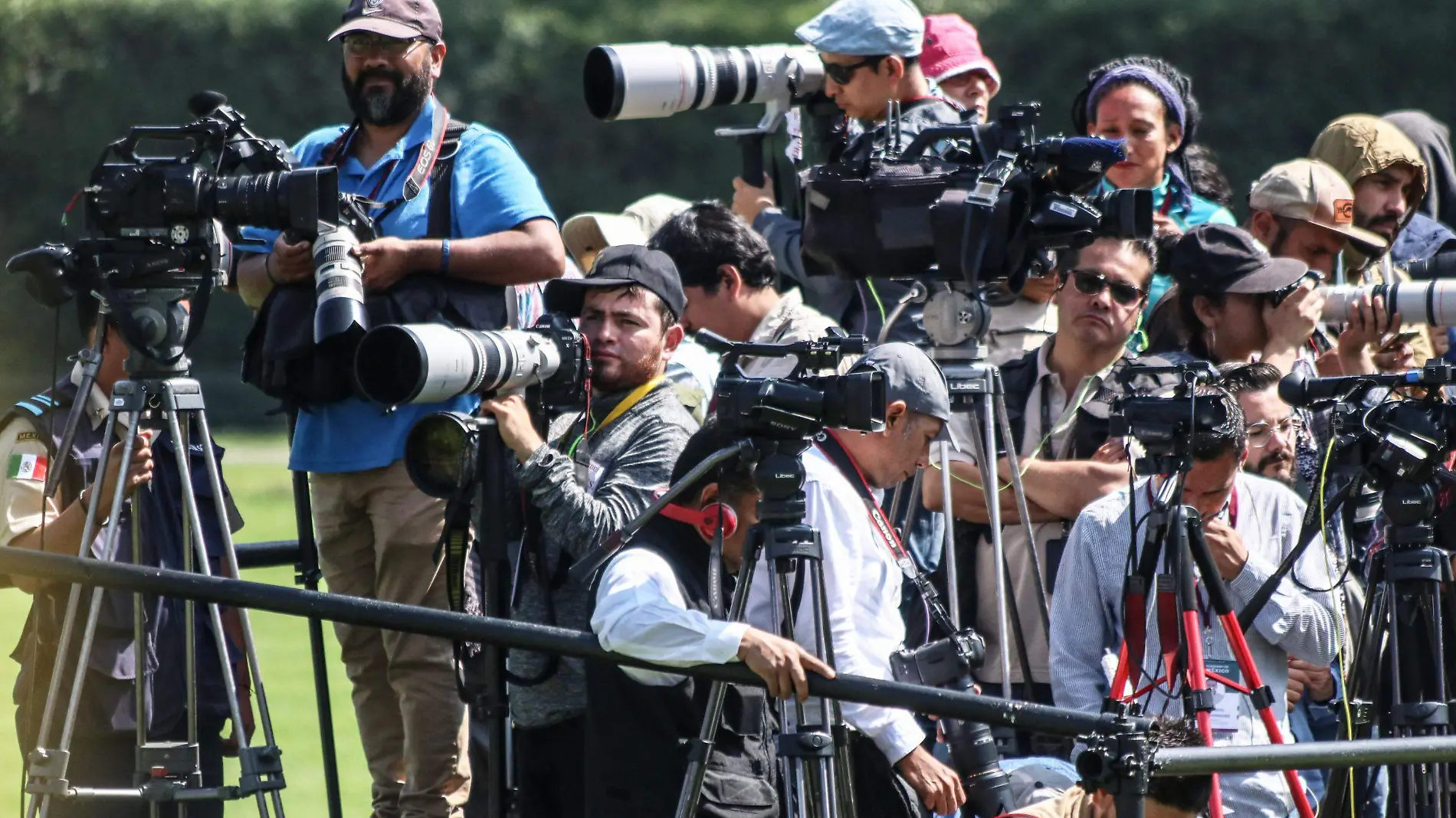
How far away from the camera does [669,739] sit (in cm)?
360

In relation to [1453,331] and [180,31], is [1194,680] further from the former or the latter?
[180,31]

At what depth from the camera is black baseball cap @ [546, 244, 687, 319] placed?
13.9 feet

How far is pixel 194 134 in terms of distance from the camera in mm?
3822

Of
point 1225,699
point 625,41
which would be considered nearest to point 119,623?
point 1225,699

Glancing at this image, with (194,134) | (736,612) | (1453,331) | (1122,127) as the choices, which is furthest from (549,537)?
(1453,331)

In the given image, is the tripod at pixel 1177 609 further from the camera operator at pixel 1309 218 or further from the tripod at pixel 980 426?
the camera operator at pixel 1309 218

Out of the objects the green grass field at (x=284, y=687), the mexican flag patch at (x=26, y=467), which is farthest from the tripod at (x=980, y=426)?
the green grass field at (x=284, y=687)

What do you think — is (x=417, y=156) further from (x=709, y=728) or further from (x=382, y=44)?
(x=709, y=728)

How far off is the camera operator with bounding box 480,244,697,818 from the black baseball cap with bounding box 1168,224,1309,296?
113 cm

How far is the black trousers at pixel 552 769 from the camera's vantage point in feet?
13.2

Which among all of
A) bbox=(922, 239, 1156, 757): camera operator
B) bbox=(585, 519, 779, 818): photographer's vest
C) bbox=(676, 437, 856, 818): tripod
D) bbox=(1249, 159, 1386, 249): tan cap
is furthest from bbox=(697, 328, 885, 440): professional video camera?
bbox=(1249, 159, 1386, 249): tan cap

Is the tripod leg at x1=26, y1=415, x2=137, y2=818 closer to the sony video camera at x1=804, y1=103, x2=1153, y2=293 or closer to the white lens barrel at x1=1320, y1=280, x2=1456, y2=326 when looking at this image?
the sony video camera at x1=804, y1=103, x2=1153, y2=293

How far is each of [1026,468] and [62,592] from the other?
188 centimetres

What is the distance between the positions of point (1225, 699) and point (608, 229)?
236 cm
